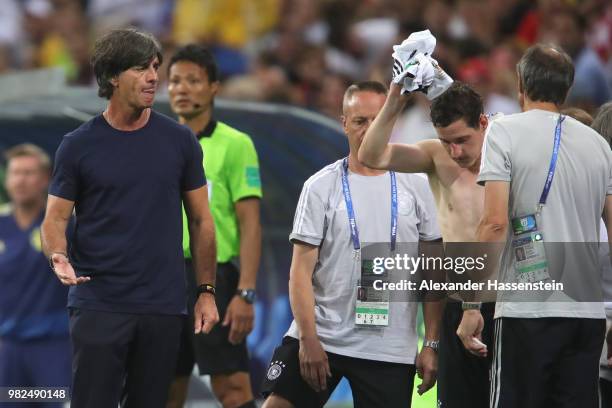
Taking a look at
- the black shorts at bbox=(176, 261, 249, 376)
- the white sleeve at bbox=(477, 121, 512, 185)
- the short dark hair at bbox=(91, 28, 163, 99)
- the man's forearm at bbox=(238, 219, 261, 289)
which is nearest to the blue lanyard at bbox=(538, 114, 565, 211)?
the white sleeve at bbox=(477, 121, 512, 185)

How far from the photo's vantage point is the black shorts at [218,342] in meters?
5.90

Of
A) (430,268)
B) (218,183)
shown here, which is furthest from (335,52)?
(430,268)

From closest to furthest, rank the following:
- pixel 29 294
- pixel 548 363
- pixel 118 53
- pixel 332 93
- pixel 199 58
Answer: pixel 548 363 < pixel 118 53 < pixel 199 58 < pixel 29 294 < pixel 332 93

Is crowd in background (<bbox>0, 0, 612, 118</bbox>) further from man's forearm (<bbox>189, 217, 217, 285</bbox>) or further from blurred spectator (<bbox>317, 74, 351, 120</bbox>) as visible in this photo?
man's forearm (<bbox>189, 217, 217, 285</bbox>)

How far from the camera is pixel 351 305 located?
492cm

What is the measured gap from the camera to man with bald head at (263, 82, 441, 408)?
4848mm

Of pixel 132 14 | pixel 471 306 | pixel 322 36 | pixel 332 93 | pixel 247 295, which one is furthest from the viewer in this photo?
pixel 132 14

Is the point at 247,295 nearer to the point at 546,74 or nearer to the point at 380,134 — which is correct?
the point at 380,134

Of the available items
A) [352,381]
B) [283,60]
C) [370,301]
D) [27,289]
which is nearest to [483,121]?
[370,301]

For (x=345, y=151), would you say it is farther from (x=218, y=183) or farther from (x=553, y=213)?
(x=553, y=213)

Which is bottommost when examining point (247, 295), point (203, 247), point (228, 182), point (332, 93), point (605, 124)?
point (247, 295)

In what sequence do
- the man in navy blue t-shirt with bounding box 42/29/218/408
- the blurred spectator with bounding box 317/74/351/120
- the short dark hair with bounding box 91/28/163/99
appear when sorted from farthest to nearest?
1. the blurred spectator with bounding box 317/74/351/120
2. the short dark hair with bounding box 91/28/163/99
3. the man in navy blue t-shirt with bounding box 42/29/218/408

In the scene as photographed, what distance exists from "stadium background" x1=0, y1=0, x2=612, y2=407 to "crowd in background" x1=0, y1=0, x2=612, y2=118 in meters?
0.01

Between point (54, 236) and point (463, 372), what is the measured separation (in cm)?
180
